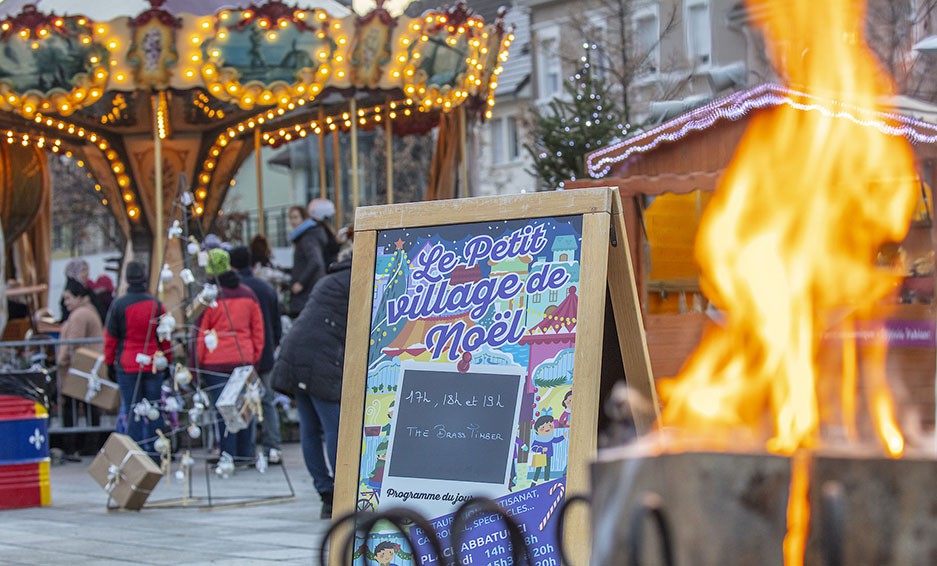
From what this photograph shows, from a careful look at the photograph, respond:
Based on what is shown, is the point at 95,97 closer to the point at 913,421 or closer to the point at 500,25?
the point at 500,25

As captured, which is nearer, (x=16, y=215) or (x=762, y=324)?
(x=762, y=324)

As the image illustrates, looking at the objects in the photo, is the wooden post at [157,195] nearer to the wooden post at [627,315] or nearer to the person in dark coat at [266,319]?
the person in dark coat at [266,319]

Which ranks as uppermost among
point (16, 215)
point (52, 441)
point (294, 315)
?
point (16, 215)

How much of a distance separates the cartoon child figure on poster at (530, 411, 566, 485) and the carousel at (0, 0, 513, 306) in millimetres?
12176

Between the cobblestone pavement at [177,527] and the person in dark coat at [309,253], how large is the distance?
A: 3.31 metres

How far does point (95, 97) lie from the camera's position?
18156 mm

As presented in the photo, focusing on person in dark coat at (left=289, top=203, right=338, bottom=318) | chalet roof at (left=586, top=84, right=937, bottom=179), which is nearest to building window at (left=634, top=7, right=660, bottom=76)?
person in dark coat at (left=289, top=203, right=338, bottom=318)

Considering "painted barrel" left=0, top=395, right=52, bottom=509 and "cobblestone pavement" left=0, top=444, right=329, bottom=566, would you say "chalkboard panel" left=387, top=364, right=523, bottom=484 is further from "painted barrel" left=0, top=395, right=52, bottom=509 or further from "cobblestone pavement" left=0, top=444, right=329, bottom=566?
"painted barrel" left=0, top=395, right=52, bottom=509

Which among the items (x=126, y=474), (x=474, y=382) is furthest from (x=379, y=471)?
(x=126, y=474)

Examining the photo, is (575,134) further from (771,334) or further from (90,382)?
(771,334)

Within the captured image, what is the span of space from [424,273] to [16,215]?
67.0ft

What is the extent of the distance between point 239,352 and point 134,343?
3.02 ft

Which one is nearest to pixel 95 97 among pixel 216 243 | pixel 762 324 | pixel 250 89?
pixel 250 89

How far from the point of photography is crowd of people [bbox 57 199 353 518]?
32.9 ft
